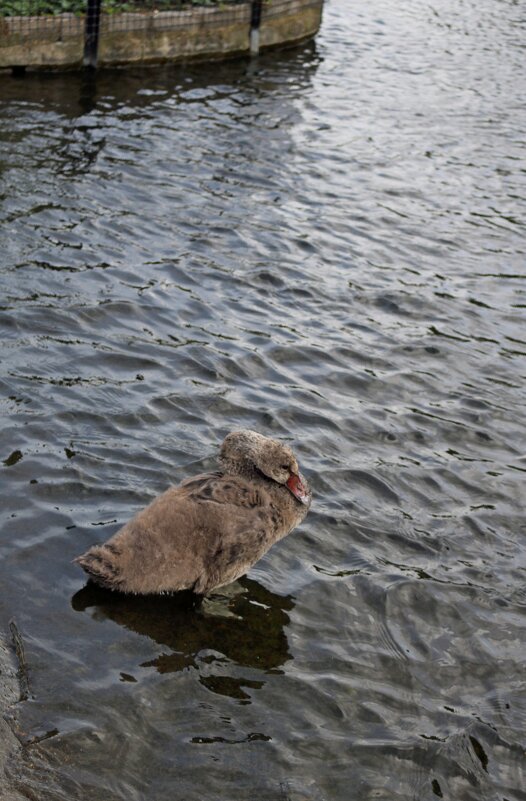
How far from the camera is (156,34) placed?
59.4 ft

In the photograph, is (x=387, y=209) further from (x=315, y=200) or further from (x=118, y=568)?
(x=118, y=568)

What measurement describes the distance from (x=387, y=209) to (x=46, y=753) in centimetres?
1001

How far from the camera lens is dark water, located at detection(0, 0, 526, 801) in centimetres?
563

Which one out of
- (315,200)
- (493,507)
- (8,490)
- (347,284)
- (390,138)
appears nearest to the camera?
(8,490)

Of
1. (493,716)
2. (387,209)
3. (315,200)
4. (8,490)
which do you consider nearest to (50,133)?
(315,200)

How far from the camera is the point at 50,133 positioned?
14234mm

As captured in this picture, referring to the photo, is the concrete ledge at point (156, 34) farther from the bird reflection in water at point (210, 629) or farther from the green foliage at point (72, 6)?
the bird reflection in water at point (210, 629)

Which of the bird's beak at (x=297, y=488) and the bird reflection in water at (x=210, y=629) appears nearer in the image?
the bird reflection in water at (x=210, y=629)

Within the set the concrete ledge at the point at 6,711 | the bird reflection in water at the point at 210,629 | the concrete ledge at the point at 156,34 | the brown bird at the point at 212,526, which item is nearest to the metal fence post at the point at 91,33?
the concrete ledge at the point at 156,34

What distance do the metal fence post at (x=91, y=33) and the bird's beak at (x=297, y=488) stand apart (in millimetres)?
12290

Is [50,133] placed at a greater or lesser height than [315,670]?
greater

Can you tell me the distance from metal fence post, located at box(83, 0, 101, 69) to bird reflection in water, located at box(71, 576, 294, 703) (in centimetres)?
1268

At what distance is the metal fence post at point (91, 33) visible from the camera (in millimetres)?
16828

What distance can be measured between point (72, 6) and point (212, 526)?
43.8 ft
